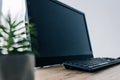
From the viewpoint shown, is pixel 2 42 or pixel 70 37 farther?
pixel 70 37

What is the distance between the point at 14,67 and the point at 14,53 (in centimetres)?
3

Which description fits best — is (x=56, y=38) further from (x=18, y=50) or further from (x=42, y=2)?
(x=18, y=50)

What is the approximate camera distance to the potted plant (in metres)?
0.35

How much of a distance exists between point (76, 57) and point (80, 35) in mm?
204

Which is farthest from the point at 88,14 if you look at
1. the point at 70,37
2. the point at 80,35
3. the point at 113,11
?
the point at 70,37

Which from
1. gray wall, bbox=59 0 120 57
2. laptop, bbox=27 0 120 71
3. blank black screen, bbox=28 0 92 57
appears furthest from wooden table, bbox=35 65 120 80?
gray wall, bbox=59 0 120 57

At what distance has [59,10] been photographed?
43.2 inches

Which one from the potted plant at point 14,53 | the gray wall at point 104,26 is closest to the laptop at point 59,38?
the potted plant at point 14,53

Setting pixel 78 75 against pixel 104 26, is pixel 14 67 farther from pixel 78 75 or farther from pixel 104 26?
pixel 104 26

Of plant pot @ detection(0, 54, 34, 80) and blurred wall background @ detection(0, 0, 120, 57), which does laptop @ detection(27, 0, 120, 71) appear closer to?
plant pot @ detection(0, 54, 34, 80)

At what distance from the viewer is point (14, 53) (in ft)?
1.19

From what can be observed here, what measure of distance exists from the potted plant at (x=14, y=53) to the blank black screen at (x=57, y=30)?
40 centimetres

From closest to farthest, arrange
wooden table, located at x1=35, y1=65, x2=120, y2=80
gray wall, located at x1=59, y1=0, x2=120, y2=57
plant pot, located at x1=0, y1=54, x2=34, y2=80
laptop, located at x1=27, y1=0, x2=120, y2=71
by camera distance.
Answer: plant pot, located at x1=0, y1=54, x2=34, y2=80, wooden table, located at x1=35, y1=65, x2=120, y2=80, laptop, located at x1=27, y1=0, x2=120, y2=71, gray wall, located at x1=59, y1=0, x2=120, y2=57

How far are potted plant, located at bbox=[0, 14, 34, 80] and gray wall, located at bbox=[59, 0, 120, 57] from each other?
173 centimetres
